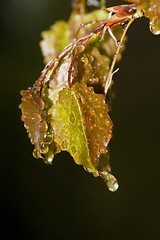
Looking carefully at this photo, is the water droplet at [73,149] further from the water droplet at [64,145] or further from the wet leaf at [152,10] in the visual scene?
the wet leaf at [152,10]

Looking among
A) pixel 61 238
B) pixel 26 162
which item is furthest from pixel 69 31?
pixel 61 238

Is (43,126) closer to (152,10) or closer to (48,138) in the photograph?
(48,138)

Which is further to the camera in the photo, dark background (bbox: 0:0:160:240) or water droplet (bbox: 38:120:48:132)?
dark background (bbox: 0:0:160:240)

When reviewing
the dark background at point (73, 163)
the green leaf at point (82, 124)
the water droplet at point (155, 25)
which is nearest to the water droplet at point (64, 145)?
the green leaf at point (82, 124)

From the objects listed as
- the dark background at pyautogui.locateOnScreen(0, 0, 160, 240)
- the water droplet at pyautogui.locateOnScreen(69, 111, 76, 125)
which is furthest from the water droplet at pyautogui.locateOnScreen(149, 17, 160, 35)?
the dark background at pyautogui.locateOnScreen(0, 0, 160, 240)

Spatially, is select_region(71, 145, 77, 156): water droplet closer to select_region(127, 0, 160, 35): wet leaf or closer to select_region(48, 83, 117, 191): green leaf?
select_region(48, 83, 117, 191): green leaf

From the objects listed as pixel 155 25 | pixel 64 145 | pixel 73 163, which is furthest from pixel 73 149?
pixel 73 163
